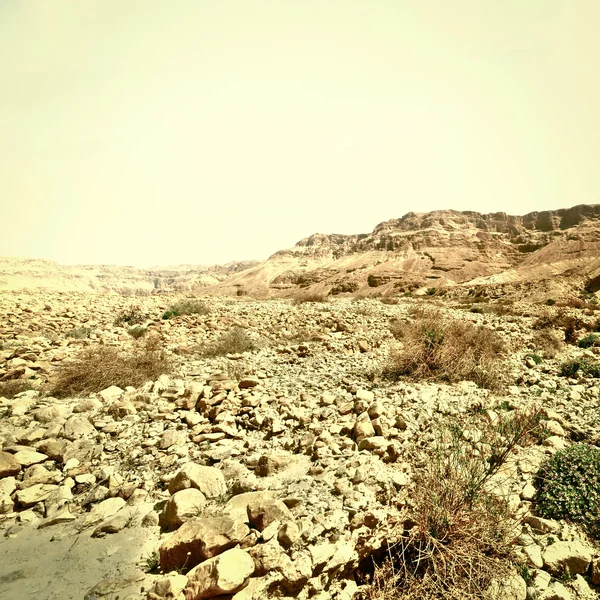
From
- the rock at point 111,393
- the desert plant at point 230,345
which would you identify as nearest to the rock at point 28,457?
the rock at point 111,393

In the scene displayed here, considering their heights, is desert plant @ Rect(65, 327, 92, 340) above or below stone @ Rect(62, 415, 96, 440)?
above

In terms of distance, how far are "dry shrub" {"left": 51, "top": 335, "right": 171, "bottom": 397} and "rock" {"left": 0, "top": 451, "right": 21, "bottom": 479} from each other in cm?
184

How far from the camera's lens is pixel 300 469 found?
3281 millimetres

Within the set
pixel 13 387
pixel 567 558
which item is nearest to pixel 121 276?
pixel 13 387

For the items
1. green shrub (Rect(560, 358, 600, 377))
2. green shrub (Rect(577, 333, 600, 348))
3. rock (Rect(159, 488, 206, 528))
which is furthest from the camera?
green shrub (Rect(577, 333, 600, 348))

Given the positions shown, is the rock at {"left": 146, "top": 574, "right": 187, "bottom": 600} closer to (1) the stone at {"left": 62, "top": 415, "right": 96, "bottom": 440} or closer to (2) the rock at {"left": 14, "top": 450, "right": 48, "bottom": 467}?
(2) the rock at {"left": 14, "top": 450, "right": 48, "bottom": 467}

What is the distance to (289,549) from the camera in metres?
2.21

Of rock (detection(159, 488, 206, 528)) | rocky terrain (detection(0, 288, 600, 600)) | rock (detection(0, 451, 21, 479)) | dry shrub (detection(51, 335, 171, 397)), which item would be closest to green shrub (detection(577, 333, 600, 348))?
rocky terrain (detection(0, 288, 600, 600))

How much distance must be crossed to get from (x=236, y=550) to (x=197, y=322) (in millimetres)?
8460

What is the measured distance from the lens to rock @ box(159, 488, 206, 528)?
8.55 ft

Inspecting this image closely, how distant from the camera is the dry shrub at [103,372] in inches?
198

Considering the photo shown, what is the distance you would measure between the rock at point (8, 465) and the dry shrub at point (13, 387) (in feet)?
6.59

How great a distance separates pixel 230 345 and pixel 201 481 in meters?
4.70

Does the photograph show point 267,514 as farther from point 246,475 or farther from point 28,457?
point 28,457
